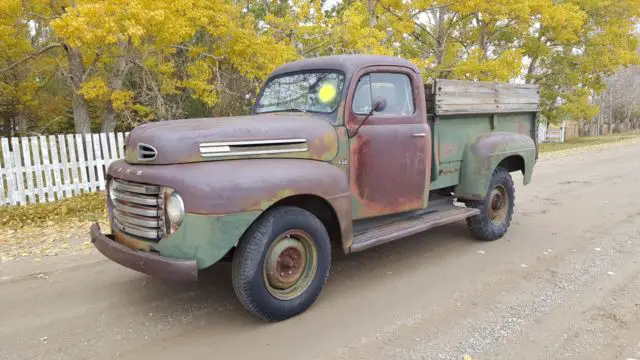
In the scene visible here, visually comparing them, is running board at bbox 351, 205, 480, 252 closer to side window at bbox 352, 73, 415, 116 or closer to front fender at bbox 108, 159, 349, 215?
front fender at bbox 108, 159, 349, 215

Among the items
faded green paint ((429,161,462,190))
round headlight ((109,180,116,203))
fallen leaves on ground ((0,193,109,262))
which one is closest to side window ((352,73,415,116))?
faded green paint ((429,161,462,190))

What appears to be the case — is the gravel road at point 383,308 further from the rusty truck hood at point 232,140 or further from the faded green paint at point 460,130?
the rusty truck hood at point 232,140

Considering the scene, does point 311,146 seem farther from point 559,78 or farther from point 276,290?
point 559,78

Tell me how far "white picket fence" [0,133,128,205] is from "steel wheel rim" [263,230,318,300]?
723 cm

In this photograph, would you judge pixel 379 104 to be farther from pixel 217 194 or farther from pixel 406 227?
pixel 217 194

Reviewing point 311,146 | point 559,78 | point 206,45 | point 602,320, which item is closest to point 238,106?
point 206,45

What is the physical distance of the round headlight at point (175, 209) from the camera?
3285mm

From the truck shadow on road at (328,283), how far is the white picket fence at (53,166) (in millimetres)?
5949

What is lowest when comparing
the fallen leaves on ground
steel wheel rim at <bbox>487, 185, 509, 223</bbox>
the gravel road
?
the gravel road

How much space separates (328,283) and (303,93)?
1827 millimetres

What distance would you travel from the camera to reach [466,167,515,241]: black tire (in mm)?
5742

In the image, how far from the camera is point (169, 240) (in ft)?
11.0

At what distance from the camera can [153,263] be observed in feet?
11.0

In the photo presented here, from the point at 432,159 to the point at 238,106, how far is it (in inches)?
358
